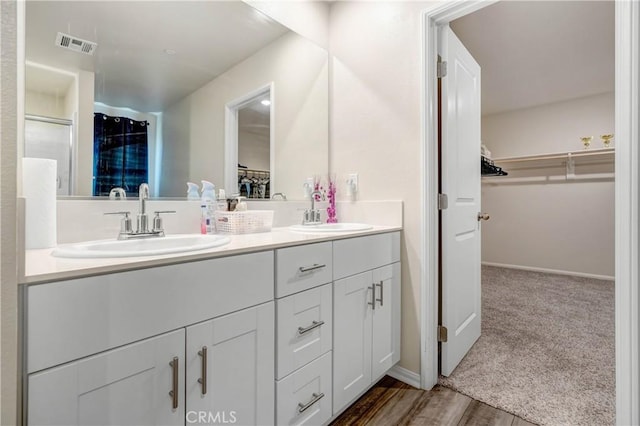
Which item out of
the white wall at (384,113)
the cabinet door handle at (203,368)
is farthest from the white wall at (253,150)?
the cabinet door handle at (203,368)

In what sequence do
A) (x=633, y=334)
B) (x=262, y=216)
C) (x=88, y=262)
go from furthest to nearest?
(x=262, y=216), (x=633, y=334), (x=88, y=262)

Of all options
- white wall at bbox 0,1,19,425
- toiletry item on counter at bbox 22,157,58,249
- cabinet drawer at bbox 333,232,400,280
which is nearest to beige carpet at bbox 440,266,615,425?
cabinet drawer at bbox 333,232,400,280

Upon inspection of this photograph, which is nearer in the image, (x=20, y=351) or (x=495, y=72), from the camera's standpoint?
(x=20, y=351)

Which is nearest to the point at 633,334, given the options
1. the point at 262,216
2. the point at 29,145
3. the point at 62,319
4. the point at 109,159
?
the point at 262,216

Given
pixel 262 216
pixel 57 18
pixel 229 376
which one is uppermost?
pixel 57 18

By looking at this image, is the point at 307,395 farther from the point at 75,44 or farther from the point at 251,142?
the point at 75,44

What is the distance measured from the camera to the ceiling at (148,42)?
1.11m

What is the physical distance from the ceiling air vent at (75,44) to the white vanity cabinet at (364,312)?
4.06 feet

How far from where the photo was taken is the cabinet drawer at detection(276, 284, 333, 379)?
42.7 inches

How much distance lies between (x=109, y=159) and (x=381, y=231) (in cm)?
126

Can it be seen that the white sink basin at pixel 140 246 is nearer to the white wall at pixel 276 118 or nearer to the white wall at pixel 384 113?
the white wall at pixel 276 118

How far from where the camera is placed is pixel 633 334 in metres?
1.04

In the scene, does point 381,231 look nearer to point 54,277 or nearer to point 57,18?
point 54,277

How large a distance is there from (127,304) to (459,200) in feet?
5.73
